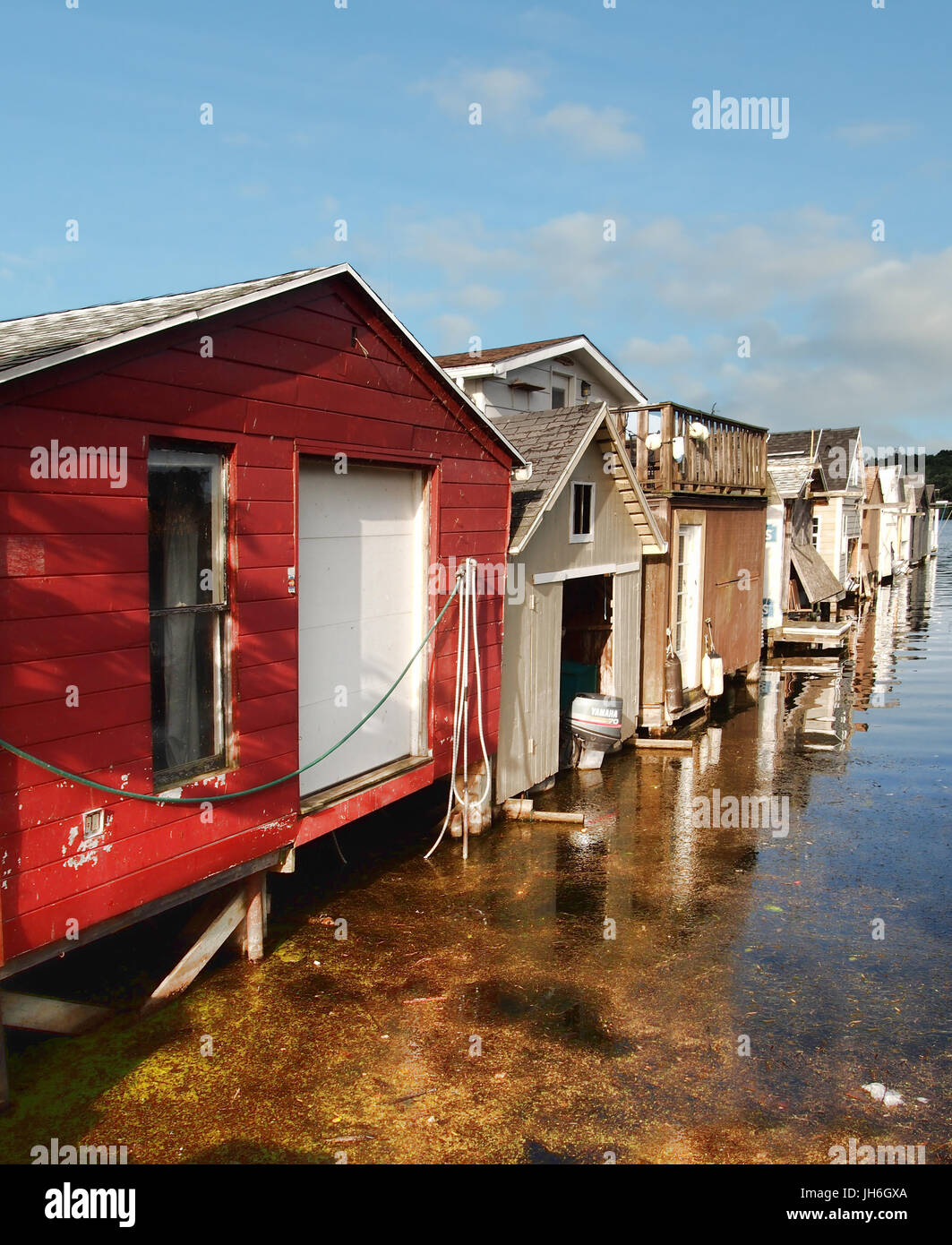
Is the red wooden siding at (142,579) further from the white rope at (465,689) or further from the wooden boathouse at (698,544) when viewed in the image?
the wooden boathouse at (698,544)

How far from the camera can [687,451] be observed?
15.9 metres

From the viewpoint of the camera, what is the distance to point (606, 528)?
13.5 metres

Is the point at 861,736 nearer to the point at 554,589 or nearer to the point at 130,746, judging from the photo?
the point at 554,589

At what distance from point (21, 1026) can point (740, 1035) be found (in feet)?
14.7

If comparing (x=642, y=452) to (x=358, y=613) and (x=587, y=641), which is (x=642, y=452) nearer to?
(x=587, y=641)

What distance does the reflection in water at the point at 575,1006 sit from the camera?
200 inches

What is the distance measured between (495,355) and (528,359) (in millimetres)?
751

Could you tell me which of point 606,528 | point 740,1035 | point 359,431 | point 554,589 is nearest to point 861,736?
point 606,528

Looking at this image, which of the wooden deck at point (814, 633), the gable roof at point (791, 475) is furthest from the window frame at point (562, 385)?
the wooden deck at point (814, 633)

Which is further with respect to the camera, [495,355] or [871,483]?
[871,483]

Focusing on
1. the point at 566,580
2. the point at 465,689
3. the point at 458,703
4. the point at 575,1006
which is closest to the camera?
the point at 575,1006

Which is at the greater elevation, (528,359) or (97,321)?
(528,359)

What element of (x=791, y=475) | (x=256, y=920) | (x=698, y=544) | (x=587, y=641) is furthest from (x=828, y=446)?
(x=256, y=920)

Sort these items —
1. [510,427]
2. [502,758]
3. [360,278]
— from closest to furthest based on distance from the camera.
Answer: [360,278] < [502,758] < [510,427]
